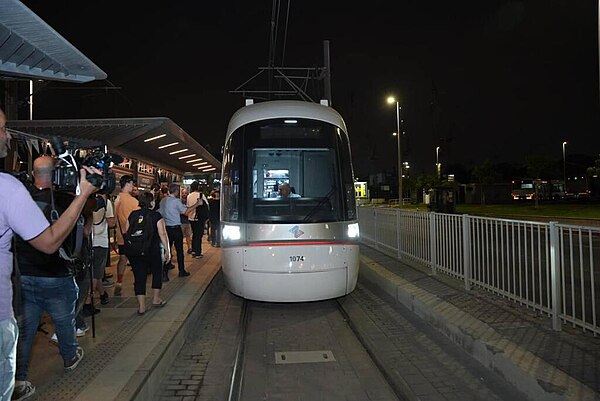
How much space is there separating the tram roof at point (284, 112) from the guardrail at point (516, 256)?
8.53ft

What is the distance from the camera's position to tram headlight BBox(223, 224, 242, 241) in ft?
24.6

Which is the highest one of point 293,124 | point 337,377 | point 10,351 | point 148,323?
point 293,124

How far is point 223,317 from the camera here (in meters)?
7.75

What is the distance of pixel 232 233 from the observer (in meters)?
7.60

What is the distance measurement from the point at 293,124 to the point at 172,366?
167 inches

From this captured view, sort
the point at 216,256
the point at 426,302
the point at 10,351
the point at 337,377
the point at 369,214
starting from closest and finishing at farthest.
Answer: the point at 10,351 → the point at 337,377 → the point at 426,302 → the point at 216,256 → the point at 369,214

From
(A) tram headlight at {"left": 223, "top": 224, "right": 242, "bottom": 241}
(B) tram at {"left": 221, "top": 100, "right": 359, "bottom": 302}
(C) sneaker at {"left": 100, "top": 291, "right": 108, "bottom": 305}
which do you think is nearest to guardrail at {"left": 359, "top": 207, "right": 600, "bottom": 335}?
(B) tram at {"left": 221, "top": 100, "right": 359, "bottom": 302}

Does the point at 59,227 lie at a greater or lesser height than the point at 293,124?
lesser

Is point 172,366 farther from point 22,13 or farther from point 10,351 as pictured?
point 22,13

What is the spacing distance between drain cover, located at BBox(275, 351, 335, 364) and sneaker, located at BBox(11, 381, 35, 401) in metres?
2.54

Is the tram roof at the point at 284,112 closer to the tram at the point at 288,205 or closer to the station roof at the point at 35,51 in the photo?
the tram at the point at 288,205

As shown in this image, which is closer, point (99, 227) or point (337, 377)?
point (337, 377)

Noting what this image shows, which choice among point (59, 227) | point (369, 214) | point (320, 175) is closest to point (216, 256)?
point (369, 214)

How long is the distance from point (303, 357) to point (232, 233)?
2430mm
